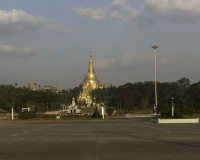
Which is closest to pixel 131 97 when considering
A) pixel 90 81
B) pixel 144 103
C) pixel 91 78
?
pixel 144 103

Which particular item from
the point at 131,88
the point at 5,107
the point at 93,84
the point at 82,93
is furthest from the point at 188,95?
the point at 93,84

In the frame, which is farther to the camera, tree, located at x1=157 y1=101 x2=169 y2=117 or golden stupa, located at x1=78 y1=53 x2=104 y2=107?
golden stupa, located at x1=78 y1=53 x2=104 y2=107

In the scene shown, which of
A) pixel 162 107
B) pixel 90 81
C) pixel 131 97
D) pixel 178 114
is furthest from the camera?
pixel 90 81

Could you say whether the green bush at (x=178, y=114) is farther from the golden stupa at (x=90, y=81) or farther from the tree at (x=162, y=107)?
the golden stupa at (x=90, y=81)

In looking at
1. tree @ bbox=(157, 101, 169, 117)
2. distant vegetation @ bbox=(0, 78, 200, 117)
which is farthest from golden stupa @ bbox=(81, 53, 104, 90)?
tree @ bbox=(157, 101, 169, 117)

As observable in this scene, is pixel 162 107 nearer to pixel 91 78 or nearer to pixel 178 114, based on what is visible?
pixel 178 114

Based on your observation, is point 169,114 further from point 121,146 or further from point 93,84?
point 93,84

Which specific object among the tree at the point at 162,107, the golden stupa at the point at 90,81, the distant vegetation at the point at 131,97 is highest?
the golden stupa at the point at 90,81

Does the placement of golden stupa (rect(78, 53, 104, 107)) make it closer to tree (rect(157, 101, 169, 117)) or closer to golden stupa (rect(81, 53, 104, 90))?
golden stupa (rect(81, 53, 104, 90))

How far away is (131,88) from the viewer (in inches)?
3765

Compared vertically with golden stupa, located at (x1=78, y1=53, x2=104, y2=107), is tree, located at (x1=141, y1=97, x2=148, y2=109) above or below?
below

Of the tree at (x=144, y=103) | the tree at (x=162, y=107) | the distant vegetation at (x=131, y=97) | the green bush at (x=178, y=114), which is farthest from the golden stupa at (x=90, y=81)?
the tree at (x=162, y=107)

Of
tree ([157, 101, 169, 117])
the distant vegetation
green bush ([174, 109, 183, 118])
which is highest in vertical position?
the distant vegetation

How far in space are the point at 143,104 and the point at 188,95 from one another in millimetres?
10460
